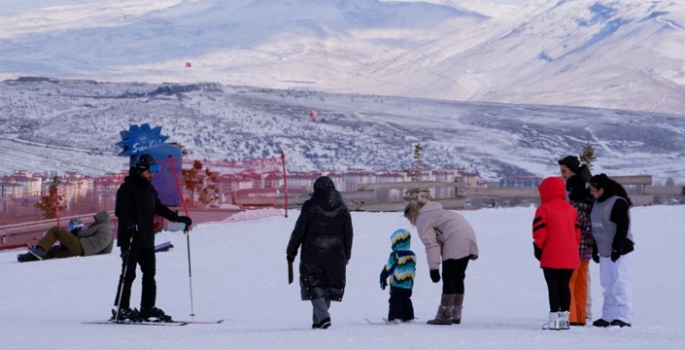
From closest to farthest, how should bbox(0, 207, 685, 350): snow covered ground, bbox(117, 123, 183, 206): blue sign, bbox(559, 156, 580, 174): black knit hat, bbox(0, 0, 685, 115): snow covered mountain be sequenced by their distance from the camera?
bbox(0, 207, 685, 350): snow covered ground → bbox(559, 156, 580, 174): black knit hat → bbox(117, 123, 183, 206): blue sign → bbox(0, 0, 685, 115): snow covered mountain

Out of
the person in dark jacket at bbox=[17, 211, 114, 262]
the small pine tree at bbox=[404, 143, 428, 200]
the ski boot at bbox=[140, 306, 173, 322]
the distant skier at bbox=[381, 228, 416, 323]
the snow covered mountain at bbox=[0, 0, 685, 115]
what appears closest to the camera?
the small pine tree at bbox=[404, 143, 428, 200]

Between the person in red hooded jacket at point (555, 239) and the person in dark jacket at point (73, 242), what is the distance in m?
10.3

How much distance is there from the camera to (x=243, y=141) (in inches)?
4075

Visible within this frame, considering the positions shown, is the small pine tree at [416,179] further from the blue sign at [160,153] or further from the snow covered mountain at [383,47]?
the snow covered mountain at [383,47]

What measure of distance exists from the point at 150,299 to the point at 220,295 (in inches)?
128

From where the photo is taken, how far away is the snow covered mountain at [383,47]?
426 feet

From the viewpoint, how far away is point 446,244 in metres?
11.9

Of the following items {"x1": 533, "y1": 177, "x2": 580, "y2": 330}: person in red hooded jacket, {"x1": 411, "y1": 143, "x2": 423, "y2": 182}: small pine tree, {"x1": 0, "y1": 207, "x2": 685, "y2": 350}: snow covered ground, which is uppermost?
{"x1": 411, "y1": 143, "x2": 423, "y2": 182}: small pine tree

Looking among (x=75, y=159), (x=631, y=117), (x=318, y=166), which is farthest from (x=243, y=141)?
(x=631, y=117)

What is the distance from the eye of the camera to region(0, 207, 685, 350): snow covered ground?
1082 centimetres

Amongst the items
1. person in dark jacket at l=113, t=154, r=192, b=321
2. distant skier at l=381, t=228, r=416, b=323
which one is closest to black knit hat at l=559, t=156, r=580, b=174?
distant skier at l=381, t=228, r=416, b=323

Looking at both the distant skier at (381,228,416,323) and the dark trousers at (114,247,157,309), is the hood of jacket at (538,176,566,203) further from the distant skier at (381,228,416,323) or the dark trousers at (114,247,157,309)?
the dark trousers at (114,247,157,309)

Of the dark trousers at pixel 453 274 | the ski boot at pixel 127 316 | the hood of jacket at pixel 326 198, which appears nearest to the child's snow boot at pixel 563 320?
the dark trousers at pixel 453 274

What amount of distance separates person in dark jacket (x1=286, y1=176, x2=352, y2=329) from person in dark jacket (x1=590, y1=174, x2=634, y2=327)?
6.68 ft
